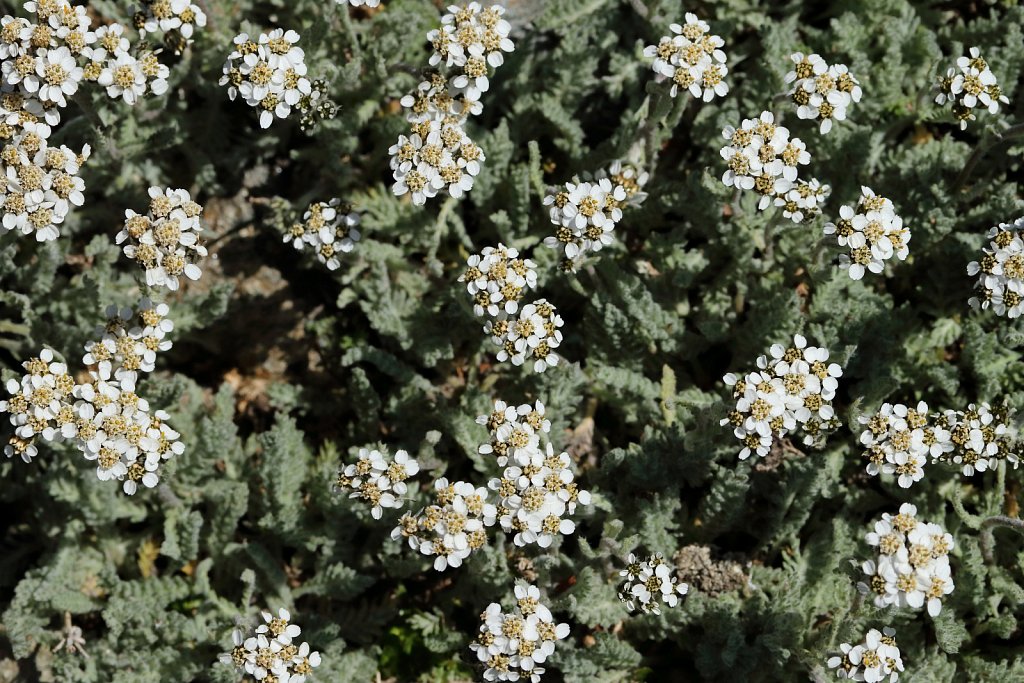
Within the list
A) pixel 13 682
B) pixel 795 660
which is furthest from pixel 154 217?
pixel 795 660

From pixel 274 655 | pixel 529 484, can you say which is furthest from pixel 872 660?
pixel 274 655

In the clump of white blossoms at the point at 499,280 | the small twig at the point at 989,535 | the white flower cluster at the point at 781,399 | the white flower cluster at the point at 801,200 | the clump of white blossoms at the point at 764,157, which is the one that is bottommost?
the small twig at the point at 989,535

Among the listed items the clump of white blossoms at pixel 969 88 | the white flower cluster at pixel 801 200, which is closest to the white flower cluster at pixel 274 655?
the white flower cluster at pixel 801 200

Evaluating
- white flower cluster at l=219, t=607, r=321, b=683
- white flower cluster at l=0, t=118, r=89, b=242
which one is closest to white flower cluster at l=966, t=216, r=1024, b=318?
white flower cluster at l=219, t=607, r=321, b=683

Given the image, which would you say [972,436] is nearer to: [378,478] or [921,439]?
[921,439]

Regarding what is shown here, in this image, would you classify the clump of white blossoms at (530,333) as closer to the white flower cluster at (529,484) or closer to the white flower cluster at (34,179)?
the white flower cluster at (529,484)
